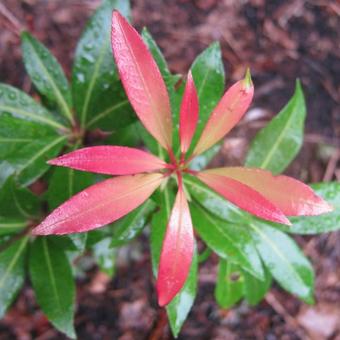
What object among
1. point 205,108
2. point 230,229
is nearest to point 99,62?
point 205,108

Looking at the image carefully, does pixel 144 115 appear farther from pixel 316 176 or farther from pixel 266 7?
pixel 266 7

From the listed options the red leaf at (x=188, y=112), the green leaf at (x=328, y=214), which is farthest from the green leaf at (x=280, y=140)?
the red leaf at (x=188, y=112)

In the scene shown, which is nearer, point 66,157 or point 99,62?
point 66,157

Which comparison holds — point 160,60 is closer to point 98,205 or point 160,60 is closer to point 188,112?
point 188,112

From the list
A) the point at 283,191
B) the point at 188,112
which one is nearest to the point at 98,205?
the point at 188,112

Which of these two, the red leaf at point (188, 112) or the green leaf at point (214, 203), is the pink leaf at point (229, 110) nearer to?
the red leaf at point (188, 112)
